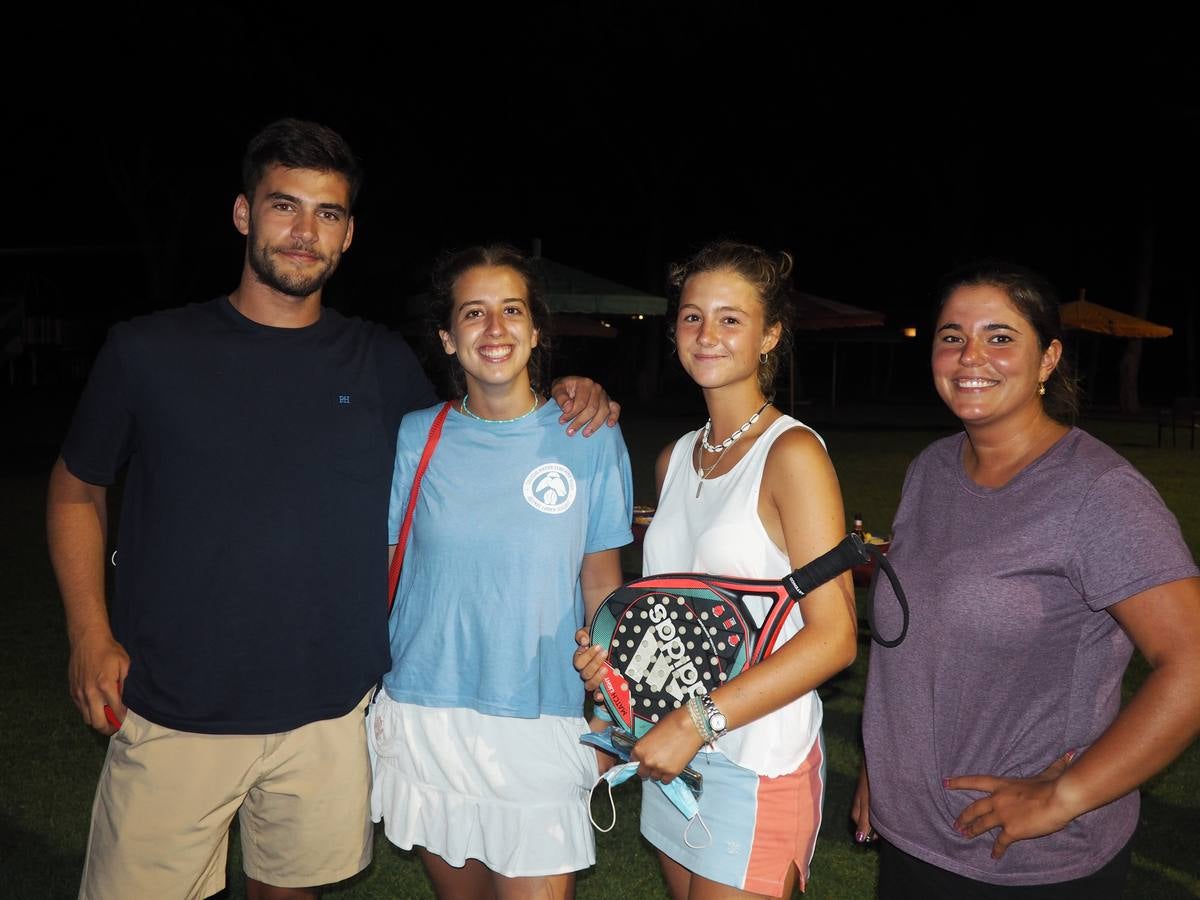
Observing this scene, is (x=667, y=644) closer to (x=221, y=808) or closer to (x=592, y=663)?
(x=592, y=663)

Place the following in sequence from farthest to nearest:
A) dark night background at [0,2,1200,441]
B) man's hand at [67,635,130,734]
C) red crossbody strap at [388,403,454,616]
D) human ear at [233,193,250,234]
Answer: dark night background at [0,2,1200,441], human ear at [233,193,250,234], red crossbody strap at [388,403,454,616], man's hand at [67,635,130,734]

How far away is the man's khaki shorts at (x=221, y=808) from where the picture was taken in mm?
2656

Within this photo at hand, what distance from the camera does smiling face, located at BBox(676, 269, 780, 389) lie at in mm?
2496

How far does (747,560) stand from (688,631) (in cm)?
22

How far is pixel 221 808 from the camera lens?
109 inches

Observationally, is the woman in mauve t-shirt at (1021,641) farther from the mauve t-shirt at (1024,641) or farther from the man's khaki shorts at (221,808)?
the man's khaki shorts at (221,808)

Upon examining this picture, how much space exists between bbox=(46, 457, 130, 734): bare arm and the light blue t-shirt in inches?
28.0

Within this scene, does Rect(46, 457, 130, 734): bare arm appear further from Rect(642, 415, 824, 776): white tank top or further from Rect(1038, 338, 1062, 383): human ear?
Rect(1038, 338, 1062, 383): human ear

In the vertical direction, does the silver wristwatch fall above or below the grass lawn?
above

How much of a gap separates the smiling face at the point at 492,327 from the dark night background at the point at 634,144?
2642cm

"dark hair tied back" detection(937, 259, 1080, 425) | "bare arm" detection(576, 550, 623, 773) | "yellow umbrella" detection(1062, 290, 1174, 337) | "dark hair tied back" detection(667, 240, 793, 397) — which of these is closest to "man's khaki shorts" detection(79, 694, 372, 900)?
"bare arm" detection(576, 550, 623, 773)

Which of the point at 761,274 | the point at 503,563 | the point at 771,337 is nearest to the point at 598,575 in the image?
the point at 503,563

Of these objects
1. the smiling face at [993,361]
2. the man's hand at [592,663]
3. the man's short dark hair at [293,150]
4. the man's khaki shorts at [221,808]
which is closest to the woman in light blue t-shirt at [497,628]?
the man's khaki shorts at [221,808]

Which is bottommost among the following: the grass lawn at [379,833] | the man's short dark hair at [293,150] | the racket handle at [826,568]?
the grass lawn at [379,833]
